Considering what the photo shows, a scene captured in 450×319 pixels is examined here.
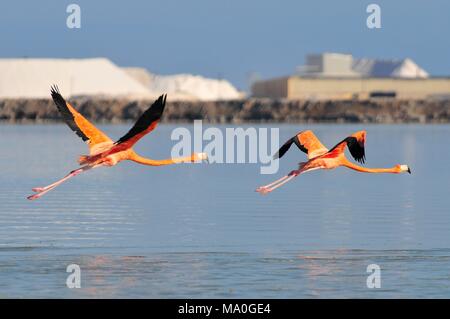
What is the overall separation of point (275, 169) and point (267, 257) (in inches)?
1227

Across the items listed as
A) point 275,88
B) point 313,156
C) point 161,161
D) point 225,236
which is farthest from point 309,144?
point 275,88

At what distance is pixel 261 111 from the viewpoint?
16325 centimetres

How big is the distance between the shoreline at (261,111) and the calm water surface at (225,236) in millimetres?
108535

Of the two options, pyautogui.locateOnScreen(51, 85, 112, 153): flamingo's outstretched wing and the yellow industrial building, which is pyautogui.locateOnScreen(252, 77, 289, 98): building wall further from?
pyautogui.locateOnScreen(51, 85, 112, 153): flamingo's outstretched wing

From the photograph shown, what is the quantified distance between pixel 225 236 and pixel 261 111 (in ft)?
441

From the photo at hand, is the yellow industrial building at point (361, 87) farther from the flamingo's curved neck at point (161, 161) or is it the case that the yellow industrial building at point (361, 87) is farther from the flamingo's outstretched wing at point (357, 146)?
the flamingo's outstretched wing at point (357, 146)

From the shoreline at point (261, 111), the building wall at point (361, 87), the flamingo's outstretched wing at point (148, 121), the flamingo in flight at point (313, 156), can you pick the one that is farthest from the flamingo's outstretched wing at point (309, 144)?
the building wall at point (361, 87)

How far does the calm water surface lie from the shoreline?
109 m

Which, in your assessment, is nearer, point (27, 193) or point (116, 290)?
point (116, 290)
